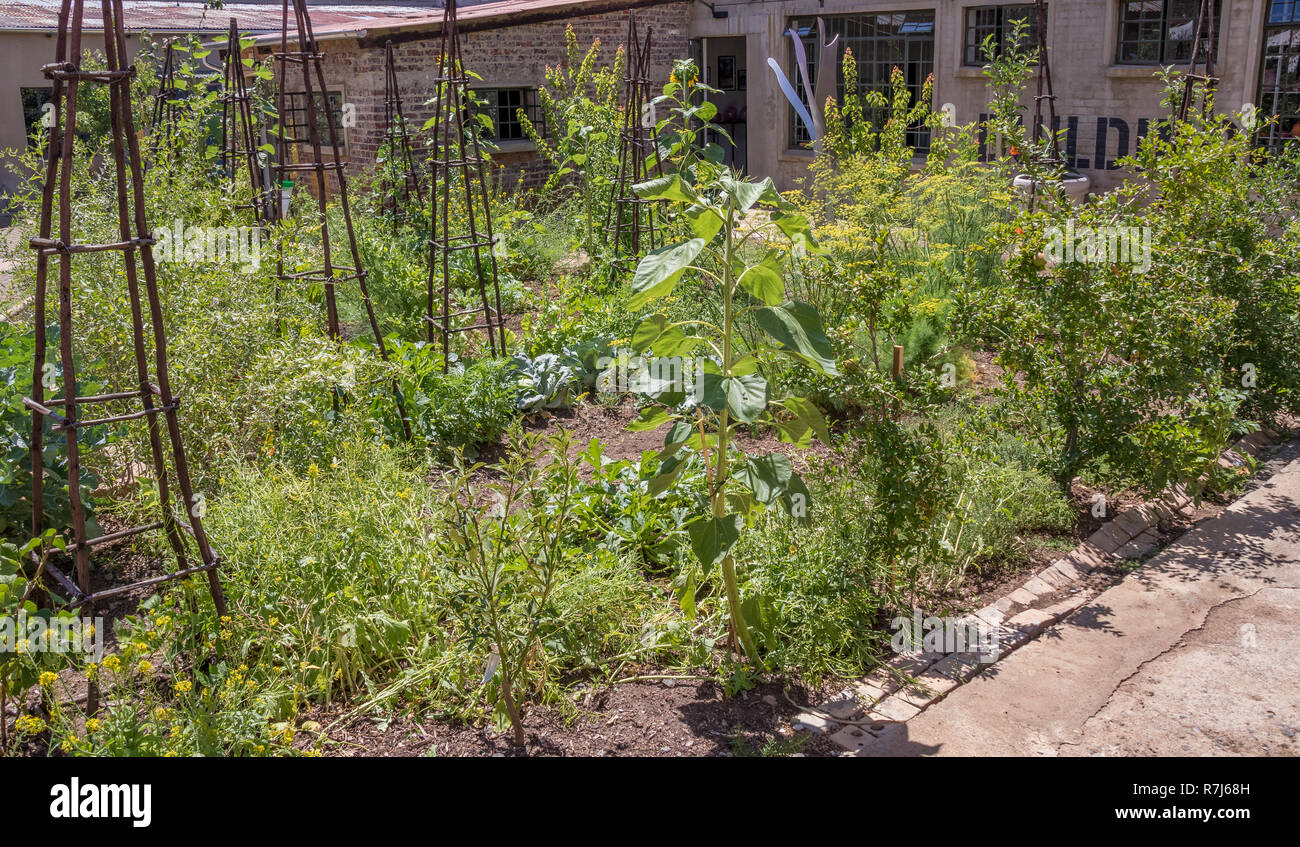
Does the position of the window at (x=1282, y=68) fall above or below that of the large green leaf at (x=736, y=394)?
above

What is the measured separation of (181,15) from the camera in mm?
17547

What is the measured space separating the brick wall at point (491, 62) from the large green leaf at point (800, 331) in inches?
362

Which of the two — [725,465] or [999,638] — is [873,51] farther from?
[725,465]

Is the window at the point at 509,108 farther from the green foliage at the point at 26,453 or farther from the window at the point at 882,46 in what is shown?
the green foliage at the point at 26,453

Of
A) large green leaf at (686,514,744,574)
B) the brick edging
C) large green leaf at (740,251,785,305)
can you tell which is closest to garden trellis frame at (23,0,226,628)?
large green leaf at (686,514,744,574)

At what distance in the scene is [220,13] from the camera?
1861cm

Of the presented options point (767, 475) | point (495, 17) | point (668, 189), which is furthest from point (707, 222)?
point (495, 17)

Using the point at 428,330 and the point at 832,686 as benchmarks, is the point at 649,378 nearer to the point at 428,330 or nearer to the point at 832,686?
the point at 832,686

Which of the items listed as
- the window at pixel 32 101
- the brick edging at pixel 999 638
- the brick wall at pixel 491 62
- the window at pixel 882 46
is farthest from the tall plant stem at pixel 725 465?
the window at pixel 32 101

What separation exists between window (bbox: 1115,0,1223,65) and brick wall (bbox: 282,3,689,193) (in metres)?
6.41

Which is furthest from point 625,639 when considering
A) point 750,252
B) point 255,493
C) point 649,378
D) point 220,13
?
point 220,13

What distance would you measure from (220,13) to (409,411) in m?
16.3

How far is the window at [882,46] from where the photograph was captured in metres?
13.8

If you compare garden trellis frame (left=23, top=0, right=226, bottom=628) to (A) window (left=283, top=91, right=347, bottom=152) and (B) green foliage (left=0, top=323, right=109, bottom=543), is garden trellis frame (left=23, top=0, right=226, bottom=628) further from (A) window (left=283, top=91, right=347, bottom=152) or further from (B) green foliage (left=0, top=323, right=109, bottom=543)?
(A) window (left=283, top=91, right=347, bottom=152)
